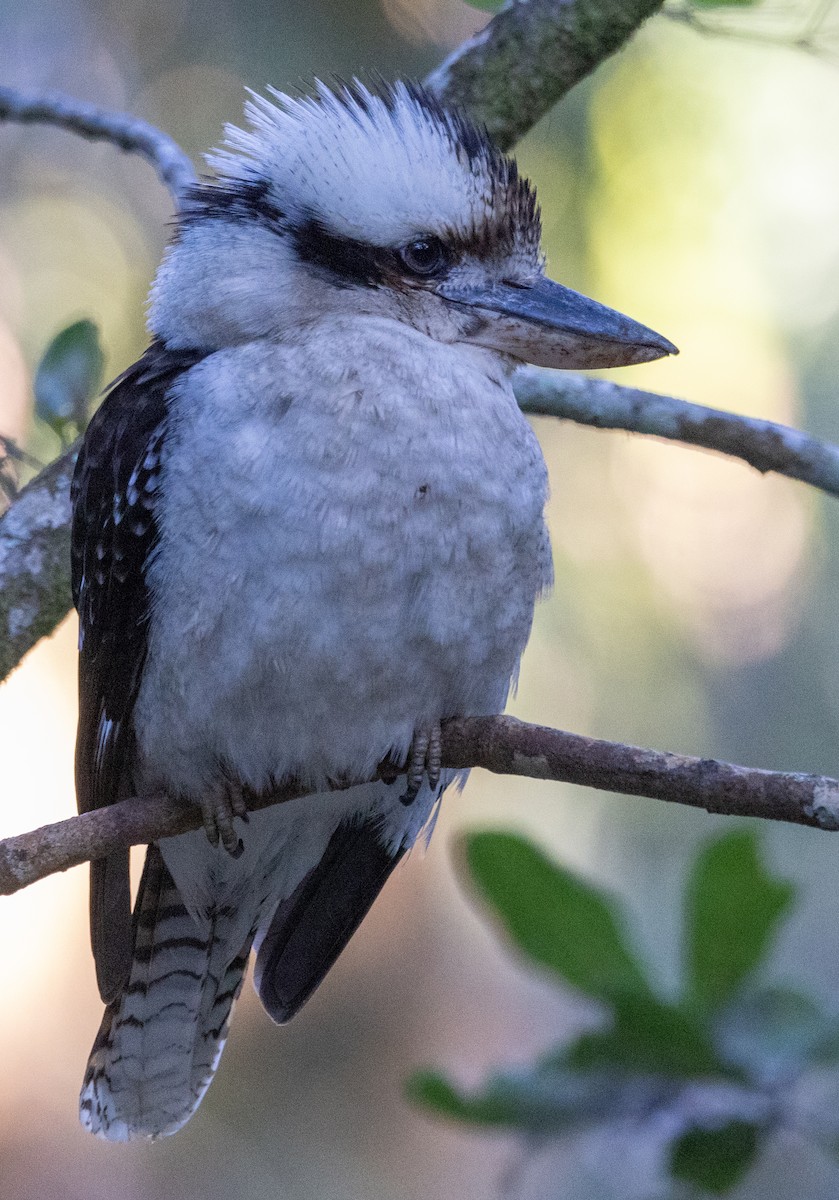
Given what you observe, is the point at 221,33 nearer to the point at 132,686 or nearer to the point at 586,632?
the point at 586,632

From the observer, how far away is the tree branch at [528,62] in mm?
2646

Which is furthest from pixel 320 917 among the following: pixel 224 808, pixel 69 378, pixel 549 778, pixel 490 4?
pixel 490 4

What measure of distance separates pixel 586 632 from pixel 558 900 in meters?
5.10

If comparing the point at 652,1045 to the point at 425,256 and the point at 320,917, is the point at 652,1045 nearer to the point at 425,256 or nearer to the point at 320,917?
the point at 320,917

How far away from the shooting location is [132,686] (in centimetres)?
215

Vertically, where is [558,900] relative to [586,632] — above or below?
below

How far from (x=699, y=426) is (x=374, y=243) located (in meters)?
0.69

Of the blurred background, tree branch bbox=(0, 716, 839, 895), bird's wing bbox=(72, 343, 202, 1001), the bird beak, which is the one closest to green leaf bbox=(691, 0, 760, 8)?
the bird beak

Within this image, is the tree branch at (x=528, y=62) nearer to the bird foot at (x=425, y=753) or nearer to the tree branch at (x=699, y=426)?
the tree branch at (x=699, y=426)

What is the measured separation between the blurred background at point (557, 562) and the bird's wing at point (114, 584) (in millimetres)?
3319

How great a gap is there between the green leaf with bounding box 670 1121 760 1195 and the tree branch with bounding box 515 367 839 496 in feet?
3.52

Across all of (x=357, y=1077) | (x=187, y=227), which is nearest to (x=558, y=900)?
(x=187, y=227)

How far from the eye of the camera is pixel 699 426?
2.44 m

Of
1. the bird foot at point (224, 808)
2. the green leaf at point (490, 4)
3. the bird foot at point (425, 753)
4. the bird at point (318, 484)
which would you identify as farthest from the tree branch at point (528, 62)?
the bird foot at point (224, 808)
